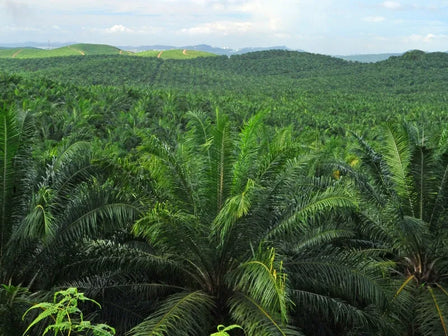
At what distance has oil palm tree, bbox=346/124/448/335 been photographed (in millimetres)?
7023

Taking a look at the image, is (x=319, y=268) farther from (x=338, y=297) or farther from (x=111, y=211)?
(x=111, y=211)

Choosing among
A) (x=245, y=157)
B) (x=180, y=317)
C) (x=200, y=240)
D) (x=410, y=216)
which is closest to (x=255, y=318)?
(x=180, y=317)

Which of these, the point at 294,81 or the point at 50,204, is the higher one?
the point at 50,204

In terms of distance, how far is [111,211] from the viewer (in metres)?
6.12

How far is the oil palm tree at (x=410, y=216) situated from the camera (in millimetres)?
7023

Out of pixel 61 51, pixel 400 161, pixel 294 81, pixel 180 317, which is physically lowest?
pixel 294 81

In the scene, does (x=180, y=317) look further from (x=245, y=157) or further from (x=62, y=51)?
(x=62, y=51)

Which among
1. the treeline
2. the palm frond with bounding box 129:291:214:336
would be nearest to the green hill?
the treeline

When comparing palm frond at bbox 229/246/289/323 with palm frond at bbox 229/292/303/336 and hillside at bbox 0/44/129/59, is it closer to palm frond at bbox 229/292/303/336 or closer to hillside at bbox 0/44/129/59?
palm frond at bbox 229/292/303/336

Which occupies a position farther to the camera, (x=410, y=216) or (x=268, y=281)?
(x=410, y=216)

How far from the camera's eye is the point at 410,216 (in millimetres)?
7410

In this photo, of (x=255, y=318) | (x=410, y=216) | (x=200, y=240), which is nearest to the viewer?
(x=255, y=318)

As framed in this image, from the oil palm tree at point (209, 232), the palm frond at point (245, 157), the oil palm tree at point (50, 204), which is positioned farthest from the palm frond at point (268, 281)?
the oil palm tree at point (50, 204)

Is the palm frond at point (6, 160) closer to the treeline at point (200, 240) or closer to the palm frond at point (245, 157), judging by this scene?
the treeline at point (200, 240)
